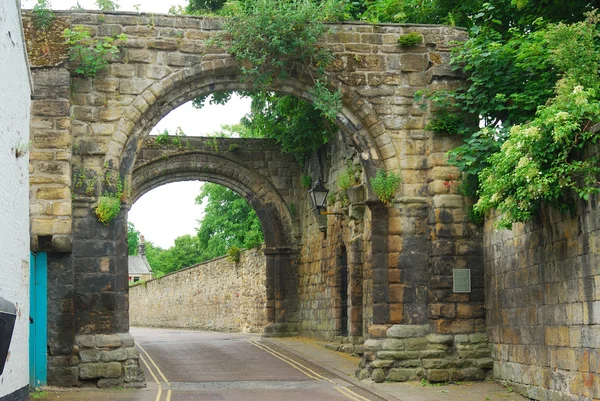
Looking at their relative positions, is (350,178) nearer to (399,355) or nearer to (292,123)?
(292,123)

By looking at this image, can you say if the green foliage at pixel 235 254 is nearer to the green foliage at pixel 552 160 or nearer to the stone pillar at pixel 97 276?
the stone pillar at pixel 97 276

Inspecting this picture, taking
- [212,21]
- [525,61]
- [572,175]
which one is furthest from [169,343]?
[572,175]

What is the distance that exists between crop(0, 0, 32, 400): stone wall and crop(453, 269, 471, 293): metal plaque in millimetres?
6326

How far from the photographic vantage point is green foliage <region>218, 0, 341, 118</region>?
13.4 meters

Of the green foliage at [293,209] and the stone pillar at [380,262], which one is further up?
the green foliage at [293,209]

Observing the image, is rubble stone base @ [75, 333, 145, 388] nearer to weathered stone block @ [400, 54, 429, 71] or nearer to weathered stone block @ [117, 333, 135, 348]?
weathered stone block @ [117, 333, 135, 348]

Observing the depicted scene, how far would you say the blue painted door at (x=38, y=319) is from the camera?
12.1 m

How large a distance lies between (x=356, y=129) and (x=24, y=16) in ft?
17.3

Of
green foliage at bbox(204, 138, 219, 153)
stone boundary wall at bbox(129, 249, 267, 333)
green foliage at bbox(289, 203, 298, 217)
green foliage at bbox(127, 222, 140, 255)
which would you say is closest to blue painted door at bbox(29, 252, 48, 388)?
green foliage at bbox(204, 138, 219, 153)

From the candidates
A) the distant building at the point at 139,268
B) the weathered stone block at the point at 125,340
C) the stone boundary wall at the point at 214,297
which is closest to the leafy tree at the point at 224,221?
the stone boundary wall at the point at 214,297

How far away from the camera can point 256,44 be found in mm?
13539

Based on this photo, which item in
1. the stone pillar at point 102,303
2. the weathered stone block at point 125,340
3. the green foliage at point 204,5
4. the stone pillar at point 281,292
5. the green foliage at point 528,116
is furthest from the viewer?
the green foliage at point 204,5

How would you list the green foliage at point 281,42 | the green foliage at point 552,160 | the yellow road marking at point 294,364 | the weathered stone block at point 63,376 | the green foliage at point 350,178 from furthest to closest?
the green foliage at point 350,178, the yellow road marking at point 294,364, the green foliage at point 281,42, the weathered stone block at point 63,376, the green foliage at point 552,160

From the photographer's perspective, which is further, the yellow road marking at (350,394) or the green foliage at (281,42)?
the green foliage at (281,42)
